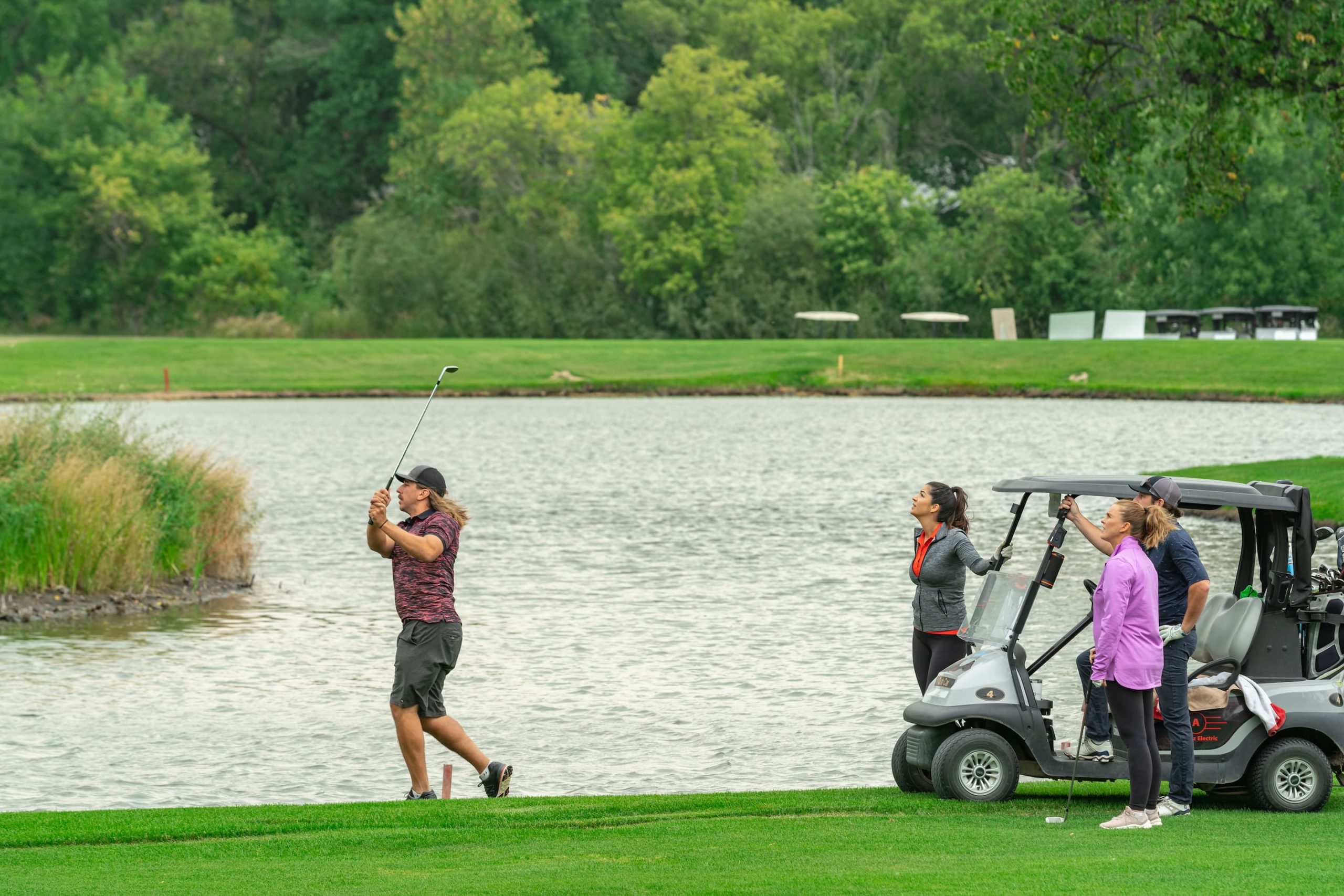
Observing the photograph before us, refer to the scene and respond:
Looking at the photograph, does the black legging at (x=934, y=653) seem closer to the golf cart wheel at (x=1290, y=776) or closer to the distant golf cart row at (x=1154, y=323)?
the golf cart wheel at (x=1290, y=776)

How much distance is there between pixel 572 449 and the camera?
1630 inches

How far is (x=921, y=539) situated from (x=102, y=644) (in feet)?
30.2

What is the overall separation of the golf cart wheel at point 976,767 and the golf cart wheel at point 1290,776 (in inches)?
51.3

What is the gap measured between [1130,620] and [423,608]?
12.9 feet

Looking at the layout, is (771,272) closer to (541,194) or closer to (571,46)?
(541,194)

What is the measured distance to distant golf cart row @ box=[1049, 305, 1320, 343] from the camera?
70.9 metres

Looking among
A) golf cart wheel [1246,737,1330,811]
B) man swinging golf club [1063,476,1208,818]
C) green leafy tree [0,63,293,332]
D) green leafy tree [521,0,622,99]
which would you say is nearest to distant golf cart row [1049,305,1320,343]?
green leafy tree [521,0,622,99]

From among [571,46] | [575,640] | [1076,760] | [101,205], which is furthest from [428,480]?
[571,46]

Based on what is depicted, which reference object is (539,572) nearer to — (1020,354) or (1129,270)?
(1020,354)

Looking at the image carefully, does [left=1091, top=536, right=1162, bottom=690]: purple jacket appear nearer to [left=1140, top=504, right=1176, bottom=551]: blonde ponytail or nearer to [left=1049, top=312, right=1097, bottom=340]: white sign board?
[left=1140, top=504, right=1176, bottom=551]: blonde ponytail

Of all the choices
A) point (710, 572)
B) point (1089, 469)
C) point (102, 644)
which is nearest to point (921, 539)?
point (102, 644)

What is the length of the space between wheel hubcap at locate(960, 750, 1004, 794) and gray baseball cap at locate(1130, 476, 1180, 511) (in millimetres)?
1697

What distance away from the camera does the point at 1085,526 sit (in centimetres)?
915

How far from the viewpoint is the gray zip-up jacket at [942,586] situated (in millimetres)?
10922
